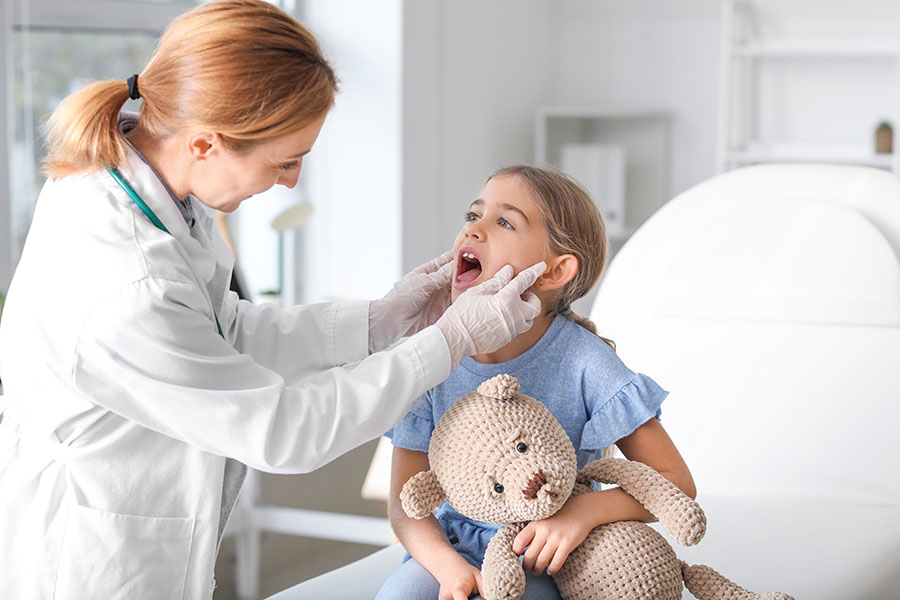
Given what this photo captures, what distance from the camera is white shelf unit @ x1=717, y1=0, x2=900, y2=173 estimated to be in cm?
363

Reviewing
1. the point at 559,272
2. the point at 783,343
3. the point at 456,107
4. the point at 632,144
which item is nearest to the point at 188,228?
the point at 559,272

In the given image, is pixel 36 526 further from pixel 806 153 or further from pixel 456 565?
pixel 806 153

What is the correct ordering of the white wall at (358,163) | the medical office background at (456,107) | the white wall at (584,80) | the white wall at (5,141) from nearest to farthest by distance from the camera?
1. the white wall at (5,141)
2. the medical office background at (456,107)
3. the white wall at (358,163)
4. the white wall at (584,80)

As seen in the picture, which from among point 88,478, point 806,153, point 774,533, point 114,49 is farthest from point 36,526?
point 806,153

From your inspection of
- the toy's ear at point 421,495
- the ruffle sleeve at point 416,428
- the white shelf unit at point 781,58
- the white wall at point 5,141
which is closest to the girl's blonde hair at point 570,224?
the ruffle sleeve at point 416,428

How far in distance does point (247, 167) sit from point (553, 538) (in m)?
0.52

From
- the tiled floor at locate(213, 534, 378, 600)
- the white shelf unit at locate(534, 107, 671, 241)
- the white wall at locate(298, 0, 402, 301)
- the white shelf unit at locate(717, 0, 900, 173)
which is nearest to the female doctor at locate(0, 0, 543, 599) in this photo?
the tiled floor at locate(213, 534, 378, 600)

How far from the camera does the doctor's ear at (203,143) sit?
1049 mm

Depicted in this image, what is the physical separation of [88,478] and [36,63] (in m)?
1.77

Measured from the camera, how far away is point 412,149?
323 centimetres

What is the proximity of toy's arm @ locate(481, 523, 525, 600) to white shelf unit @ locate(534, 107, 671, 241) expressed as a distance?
311 centimetres

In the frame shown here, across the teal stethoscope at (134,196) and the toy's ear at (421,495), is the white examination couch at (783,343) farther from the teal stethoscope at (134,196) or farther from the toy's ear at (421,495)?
the teal stethoscope at (134,196)

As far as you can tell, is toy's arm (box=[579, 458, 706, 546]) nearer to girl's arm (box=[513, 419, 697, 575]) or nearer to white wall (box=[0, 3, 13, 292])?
girl's arm (box=[513, 419, 697, 575])

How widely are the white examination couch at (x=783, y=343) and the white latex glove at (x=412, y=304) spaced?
60 cm
